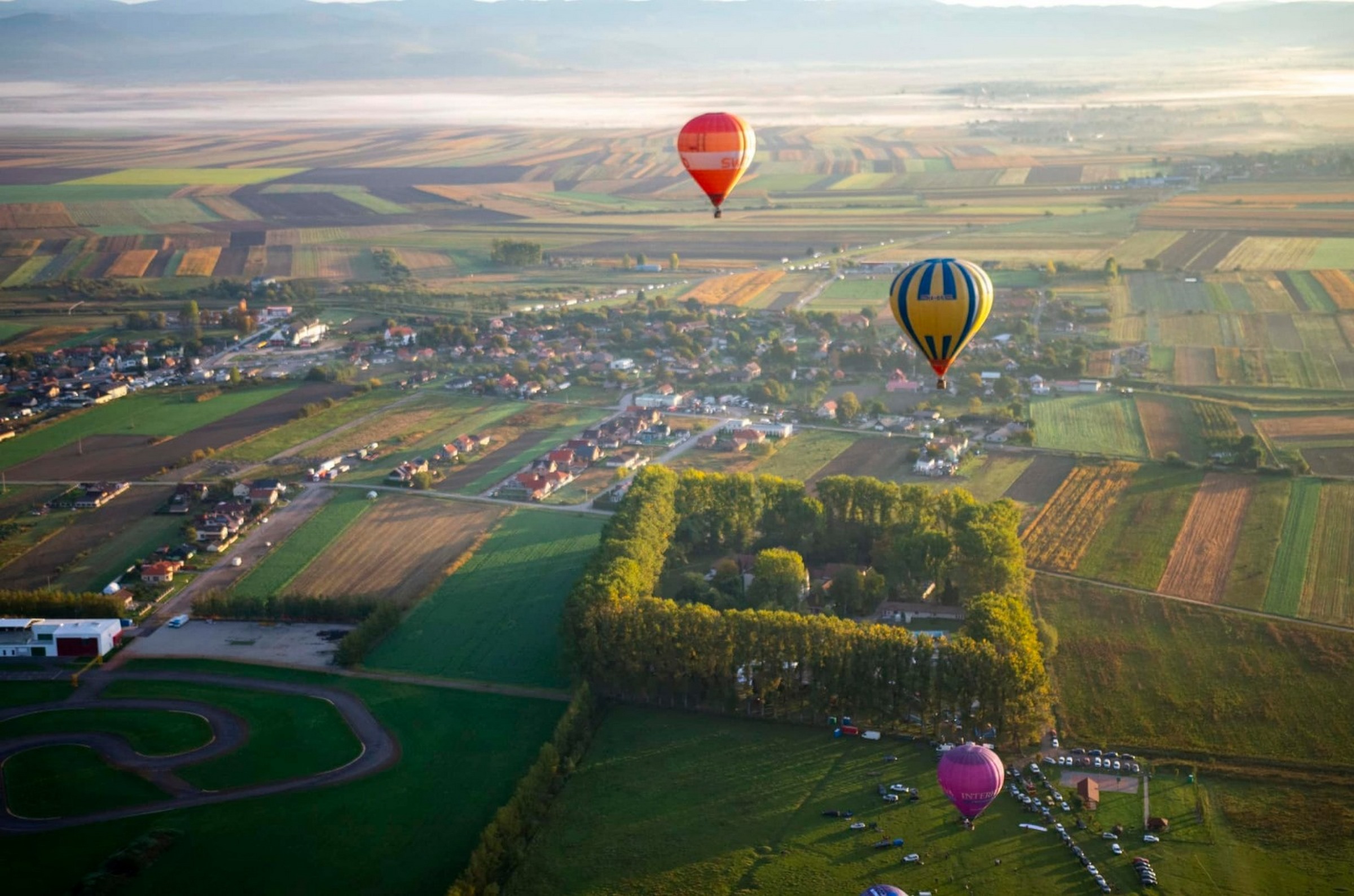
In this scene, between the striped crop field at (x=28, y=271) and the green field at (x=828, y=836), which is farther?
the striped crop field at (x=28, y=271)

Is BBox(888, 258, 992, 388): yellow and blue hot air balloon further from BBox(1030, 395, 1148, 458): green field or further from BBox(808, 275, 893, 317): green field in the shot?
BBox(808, 275, 893, 317): green field

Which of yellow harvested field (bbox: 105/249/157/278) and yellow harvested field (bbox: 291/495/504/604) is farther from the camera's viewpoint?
yellow harvested field (bbox: 105/249/157/278)

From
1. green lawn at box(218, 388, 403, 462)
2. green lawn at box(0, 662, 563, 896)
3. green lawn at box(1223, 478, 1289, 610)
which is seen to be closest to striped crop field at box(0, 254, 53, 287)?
green lawn at box(218, 388, 403, 462)

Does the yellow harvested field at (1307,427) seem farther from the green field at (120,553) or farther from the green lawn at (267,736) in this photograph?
the green field at (120,553)

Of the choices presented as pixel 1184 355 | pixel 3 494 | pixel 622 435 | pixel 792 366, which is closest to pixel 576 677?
pixel 622 435

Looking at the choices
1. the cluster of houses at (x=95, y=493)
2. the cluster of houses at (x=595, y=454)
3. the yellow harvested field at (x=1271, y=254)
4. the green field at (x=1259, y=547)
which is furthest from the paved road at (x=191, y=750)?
the yellow harvested field at (x=1271, y=254)

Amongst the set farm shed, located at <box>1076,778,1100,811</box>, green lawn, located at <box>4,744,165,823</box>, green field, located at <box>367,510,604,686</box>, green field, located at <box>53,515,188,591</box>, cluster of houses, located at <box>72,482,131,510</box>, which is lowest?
green lawn, located at <box>4,744,165,823</box>

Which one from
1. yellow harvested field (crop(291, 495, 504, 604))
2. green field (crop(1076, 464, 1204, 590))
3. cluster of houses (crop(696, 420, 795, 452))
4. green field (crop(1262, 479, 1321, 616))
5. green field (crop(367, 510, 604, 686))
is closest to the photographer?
green field (crop(367, 510, 604, 686))
